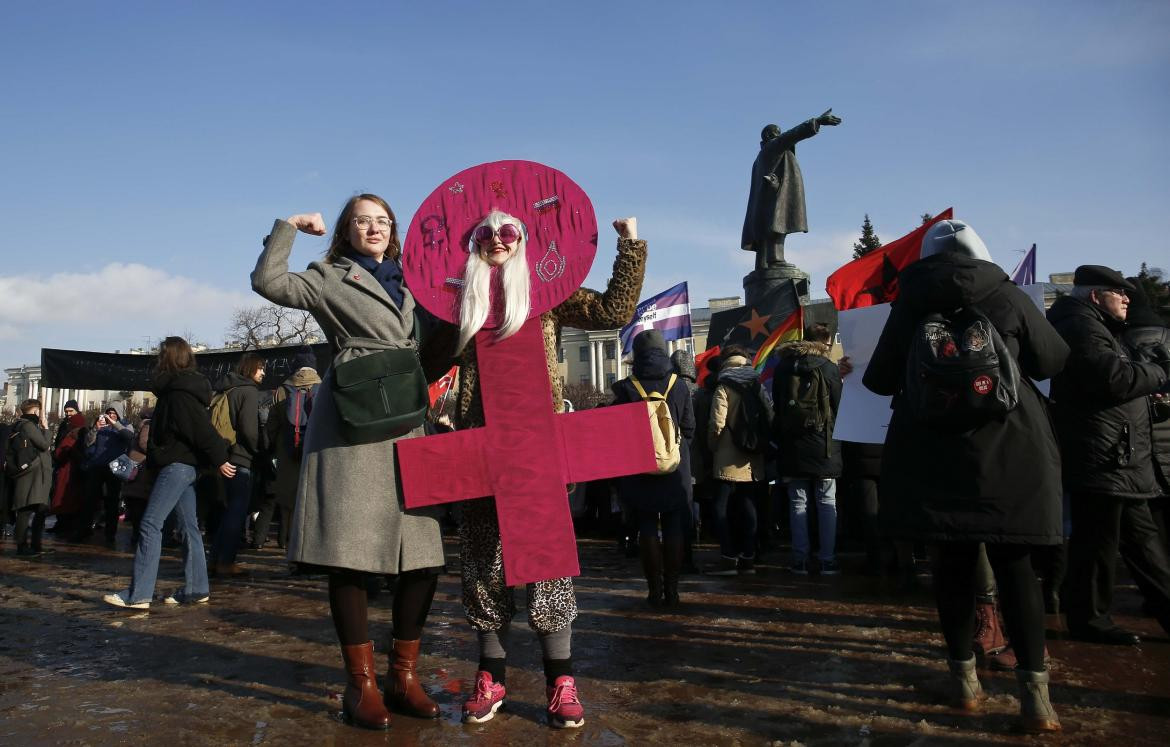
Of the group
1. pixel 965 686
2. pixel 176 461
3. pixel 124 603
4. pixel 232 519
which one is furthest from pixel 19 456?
pixel 965 686

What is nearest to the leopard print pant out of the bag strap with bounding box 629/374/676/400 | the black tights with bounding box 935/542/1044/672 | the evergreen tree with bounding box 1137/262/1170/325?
the black tights with bounding box 935/542/1044/672

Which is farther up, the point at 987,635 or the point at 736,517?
the point at 736,517

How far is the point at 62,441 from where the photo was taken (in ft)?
→ 38.8

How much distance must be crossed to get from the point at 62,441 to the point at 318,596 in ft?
22.6

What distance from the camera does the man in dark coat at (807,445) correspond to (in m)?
7.09

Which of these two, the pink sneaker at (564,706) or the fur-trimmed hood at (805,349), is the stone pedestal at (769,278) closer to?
the fur-trimmed hood at (805,349)

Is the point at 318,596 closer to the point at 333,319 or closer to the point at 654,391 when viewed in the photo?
the point at 654,391

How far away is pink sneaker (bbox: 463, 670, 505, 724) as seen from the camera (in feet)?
11.2

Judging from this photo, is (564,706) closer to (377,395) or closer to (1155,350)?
(377,395)

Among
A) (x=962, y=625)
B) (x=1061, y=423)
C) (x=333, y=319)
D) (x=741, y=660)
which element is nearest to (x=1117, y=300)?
(x=1061, y=423)

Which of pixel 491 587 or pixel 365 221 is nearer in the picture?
pixel 491 587

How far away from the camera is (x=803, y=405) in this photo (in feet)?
23.6

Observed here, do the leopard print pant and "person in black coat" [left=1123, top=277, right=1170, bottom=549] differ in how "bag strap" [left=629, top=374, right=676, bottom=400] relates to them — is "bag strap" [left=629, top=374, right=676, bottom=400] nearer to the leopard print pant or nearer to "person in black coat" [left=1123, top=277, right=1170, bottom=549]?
"person in black coat" [left=1123, top=277, right=1170, bottom=549]

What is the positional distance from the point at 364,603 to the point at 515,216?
1.58 m
